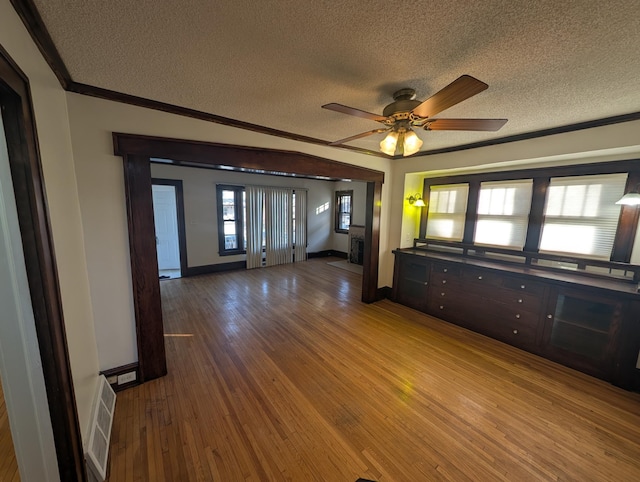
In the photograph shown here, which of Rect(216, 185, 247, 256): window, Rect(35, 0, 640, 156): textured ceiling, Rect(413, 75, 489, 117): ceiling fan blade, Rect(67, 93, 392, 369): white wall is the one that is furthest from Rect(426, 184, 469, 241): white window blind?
Rect(216, 185, 247, 256): window

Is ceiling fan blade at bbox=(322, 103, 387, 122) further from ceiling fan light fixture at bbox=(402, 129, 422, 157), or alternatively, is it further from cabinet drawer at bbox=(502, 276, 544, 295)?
cabinet drawer at bbox=(502, 276, 544, 295)

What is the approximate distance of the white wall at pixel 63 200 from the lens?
108 cm

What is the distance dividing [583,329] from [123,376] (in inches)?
172

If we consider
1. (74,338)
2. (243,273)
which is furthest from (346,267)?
(74,338)

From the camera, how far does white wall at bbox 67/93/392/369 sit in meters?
1.79

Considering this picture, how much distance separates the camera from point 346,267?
248 inches

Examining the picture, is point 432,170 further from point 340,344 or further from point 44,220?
point 44,220

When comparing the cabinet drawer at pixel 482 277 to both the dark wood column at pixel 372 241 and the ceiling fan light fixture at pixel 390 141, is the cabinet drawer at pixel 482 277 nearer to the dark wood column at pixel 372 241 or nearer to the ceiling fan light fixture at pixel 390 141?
the dark wood column at pixel 372 241

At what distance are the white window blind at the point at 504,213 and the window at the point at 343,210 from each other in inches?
154

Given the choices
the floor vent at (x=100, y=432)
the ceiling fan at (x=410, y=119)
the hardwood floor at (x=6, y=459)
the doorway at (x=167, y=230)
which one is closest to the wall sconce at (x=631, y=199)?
the ceiling fan at (x=410, y=119)

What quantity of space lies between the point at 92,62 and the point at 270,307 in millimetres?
3224

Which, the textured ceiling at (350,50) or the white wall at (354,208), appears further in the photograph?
the white wall at (354,208)

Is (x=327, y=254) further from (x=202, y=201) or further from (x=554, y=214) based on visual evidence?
(x=554, y=214)

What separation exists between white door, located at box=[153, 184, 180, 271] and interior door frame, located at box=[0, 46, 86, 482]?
16.1ft
